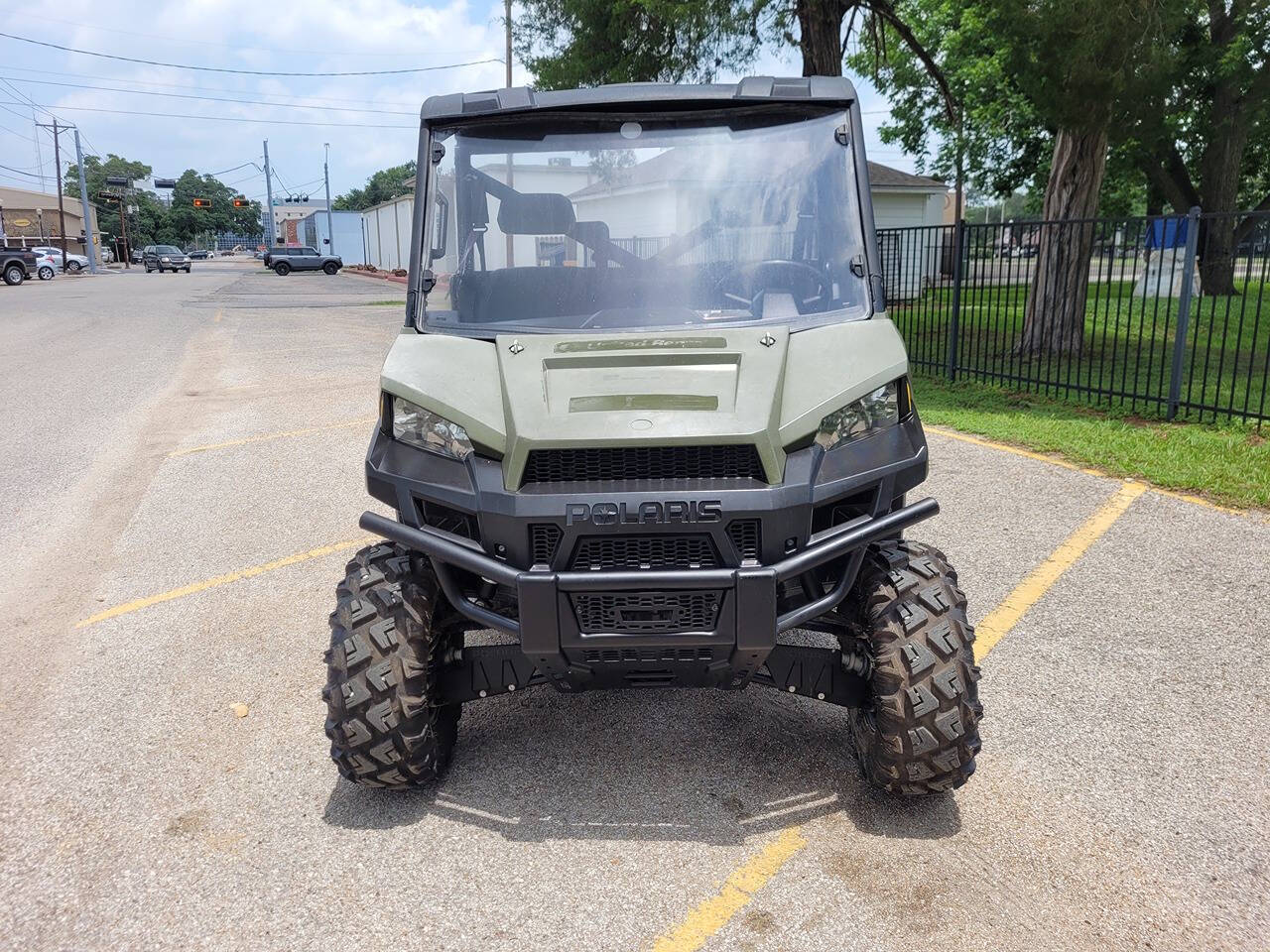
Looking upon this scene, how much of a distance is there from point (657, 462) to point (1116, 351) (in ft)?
37.5

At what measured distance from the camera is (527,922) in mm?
2916

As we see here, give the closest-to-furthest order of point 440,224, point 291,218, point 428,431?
point 428,431, point 440,224, point 291,218

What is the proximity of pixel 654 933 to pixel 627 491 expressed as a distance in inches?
49.4

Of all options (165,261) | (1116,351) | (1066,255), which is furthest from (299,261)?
(1116,351)

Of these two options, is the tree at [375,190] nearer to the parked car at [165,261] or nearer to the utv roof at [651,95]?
the parked car at [165,261]

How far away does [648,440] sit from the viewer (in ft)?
9.64

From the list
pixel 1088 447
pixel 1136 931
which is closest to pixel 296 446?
pixel 1088 447

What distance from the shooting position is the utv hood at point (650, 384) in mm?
2967

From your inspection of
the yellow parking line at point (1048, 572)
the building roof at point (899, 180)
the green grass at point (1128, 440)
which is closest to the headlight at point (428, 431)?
the yellow parking line at point (1048, 572)

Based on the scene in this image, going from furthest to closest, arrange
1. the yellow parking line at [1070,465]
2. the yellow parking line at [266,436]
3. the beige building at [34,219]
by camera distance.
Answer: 1. the beige building at [34,219]
2. the yellow parking line at [266,436]
3. the yellow parking line at [1070,465]

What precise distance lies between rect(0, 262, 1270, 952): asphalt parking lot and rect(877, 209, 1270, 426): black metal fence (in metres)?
3.35

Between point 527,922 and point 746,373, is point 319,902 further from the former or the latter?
point 746,373

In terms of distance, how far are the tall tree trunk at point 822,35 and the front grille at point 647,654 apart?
39.0 feet

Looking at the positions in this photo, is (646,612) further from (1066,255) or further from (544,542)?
(1066,255)
